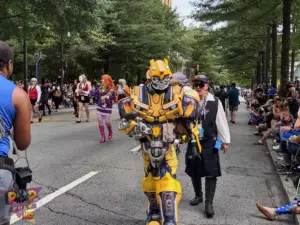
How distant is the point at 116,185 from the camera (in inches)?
243

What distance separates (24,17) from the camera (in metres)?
16.0

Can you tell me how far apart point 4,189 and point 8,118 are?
0.46 metres

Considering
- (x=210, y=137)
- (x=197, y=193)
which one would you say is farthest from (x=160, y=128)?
(x=197, y=193)

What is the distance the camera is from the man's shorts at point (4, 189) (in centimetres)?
245

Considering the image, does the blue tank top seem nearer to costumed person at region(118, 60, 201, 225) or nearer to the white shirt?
costumed person at region(118, 60, 201, 225)

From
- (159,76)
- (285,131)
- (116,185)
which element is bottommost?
(116,185)

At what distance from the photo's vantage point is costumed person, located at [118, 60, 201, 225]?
392cm

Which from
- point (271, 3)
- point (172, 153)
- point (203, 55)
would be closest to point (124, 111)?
point (172, 153)

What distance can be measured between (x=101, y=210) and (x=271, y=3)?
37.9ft

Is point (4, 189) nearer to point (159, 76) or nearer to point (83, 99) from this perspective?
point (159, 76)

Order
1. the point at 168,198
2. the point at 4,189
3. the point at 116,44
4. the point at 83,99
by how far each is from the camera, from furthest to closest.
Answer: the point at 116,44 < the point at 83,99 < the point at 168,198 < the point at 4,189

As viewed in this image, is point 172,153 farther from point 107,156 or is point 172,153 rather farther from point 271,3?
point 271,3

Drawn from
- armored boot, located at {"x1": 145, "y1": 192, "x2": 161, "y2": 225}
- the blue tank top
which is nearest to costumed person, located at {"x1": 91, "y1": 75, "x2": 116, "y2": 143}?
armored boot, located at {"x1": 145, "y1": 192, "x2": 161, "y2": 225}

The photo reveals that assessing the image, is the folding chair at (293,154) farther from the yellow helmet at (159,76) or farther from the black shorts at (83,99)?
the black shorts at (83,99)
